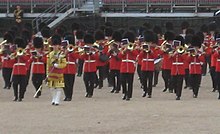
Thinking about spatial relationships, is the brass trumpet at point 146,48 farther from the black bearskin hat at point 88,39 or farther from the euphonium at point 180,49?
the black bearskin hat at point 88,39

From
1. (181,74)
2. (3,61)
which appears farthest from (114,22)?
(181,74)

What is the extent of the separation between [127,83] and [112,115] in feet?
12.0

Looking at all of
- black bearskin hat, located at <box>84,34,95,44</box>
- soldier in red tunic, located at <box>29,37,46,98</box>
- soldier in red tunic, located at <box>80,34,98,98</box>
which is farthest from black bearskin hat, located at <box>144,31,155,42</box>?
soldier in red tunic, located at <box>29,37,46,98</box>

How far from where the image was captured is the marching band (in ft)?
49.9

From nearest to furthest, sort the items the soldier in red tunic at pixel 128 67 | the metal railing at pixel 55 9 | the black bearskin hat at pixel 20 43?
the soldier in red tunic at pixel 128 67
the black bearskin hat at pixel 20 43
the metal railing at pixel 55 9

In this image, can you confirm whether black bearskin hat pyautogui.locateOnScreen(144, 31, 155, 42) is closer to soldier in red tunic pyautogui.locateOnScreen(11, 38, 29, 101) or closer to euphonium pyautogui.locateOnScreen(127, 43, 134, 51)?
euphonium pyautogui.locateOnScreen(127, 43, 134, 51)

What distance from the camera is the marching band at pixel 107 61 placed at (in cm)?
1522

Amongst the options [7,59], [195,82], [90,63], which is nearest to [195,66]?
[195,82]

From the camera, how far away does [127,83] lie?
51.2 ft

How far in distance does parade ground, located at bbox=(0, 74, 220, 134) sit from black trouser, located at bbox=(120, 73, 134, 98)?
223mm

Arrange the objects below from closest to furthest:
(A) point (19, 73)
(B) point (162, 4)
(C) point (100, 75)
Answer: (A) point (19, 73)
(C) point (100, 75)
(B) point (162, 4)

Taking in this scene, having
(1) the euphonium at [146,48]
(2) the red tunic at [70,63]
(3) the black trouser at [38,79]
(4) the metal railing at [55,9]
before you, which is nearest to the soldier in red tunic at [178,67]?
(1) the euphonium at [146,48]

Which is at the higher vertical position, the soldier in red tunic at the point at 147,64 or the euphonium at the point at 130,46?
the euphonium at the point at 130,46

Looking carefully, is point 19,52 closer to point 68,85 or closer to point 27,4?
point 68,85
